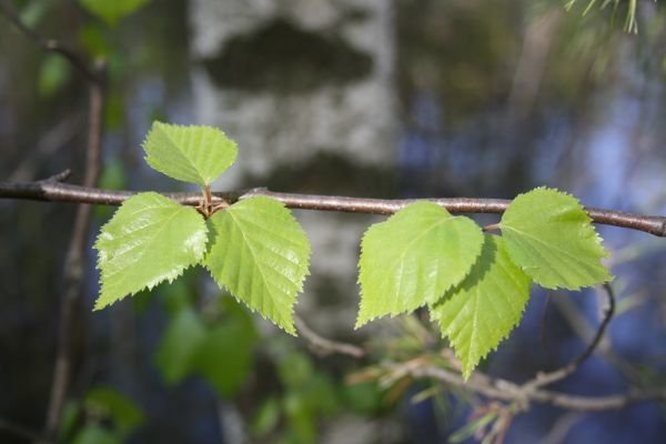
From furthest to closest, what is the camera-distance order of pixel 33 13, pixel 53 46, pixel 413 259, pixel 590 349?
pixel 33 13, pixel 53 46, pixel 590 349, pixel 413 259

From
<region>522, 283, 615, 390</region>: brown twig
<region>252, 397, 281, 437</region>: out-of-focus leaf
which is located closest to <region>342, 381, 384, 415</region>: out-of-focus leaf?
<region>252, 397, 281, 437</region>: out-of-focus leaf

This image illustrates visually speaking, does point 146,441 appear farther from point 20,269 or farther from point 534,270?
point 534,270

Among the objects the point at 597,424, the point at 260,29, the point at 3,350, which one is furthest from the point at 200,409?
the point at 260,29

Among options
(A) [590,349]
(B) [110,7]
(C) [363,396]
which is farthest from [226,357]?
(A) [590,349]

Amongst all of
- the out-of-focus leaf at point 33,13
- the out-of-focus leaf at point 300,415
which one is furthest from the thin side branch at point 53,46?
the out-of-focus leaf at point 300,415

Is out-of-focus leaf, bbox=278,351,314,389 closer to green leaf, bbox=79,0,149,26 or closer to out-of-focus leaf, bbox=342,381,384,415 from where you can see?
out-of-focus leaf, bbox=342,381,384,415

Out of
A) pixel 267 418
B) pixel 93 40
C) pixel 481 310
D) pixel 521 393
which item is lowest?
pixel 267 418

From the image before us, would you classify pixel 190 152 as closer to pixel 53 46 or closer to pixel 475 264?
pixel 475 264

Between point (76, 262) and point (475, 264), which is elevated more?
point (475, 264)
